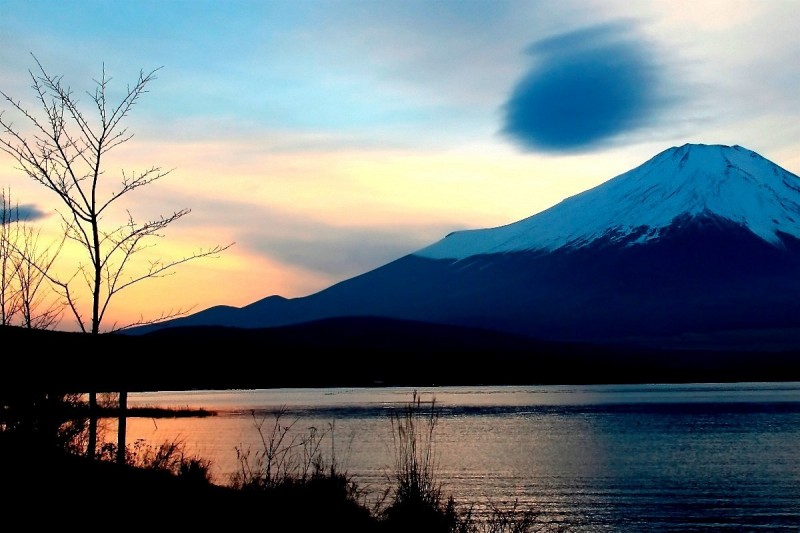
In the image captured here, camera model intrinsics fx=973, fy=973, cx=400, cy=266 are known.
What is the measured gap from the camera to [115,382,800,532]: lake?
987 inches

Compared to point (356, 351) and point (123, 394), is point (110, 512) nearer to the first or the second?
point (123, 394)

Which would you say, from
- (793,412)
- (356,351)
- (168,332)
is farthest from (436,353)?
(793,412)

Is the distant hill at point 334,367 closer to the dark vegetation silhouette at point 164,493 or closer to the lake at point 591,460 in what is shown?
the lake at point 591,460

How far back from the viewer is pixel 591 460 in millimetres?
38719

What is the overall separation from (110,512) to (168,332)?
568ft

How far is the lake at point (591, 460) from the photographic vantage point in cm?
2506

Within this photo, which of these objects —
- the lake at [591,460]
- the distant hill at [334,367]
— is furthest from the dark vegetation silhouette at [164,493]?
the distant hill at [334,367]

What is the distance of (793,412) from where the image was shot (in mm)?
69125

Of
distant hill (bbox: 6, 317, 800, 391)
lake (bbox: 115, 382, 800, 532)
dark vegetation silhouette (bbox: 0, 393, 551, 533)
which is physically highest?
distant hill (bbox: 6, 317, 800, 391)

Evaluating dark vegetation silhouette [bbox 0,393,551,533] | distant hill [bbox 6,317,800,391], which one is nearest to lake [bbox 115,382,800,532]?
dark vegetation silhouette [bbox 0,393,551,533]

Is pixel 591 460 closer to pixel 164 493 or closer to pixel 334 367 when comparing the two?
pixel 164 493

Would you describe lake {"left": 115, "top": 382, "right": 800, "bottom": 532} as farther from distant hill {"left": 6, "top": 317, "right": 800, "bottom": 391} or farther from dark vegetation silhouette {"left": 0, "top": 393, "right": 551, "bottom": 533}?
distant hill {"left": 6, "top": 317, "right": 800, "bottom": 391}

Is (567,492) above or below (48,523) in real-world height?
below

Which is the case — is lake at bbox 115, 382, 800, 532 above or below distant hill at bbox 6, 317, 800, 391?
below
